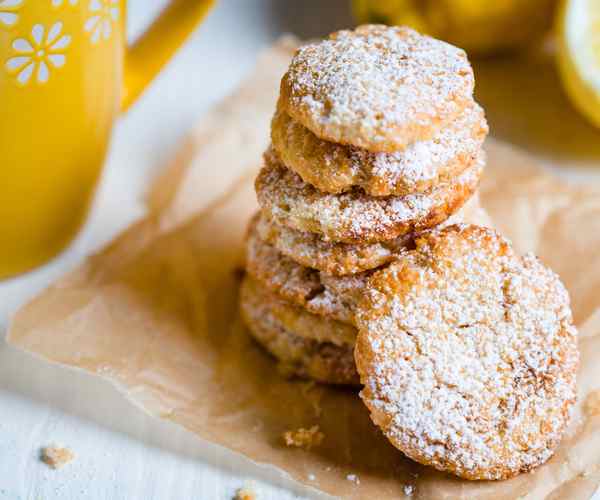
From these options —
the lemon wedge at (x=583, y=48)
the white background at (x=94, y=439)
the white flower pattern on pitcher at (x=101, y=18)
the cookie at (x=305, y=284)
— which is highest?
the white flower pattern on pitcher at (x=101, y=18)

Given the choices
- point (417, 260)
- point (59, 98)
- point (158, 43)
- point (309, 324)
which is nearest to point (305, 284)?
point (309, 324)

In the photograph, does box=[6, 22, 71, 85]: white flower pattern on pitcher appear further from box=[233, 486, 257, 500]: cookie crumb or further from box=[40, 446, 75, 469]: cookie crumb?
box=[233, 486, 257, 500]: cookie crumb

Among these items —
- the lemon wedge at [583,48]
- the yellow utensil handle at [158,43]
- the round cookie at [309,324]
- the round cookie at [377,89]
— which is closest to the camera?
the round cookie at [377,89]

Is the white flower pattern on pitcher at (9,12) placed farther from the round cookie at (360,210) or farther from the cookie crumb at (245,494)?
the cookie crumb at (245,494)

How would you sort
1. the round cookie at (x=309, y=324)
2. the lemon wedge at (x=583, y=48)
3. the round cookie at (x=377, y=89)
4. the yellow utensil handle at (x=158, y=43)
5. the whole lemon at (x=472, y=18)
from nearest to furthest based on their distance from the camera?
the round cookie at (x=377, y=89)
the round cookie at (x=309, y=324)
the yellow utensil handle at (x=158, y=43)
the lemon wedge at (x=583, y=48)
the whole lemon at (x=472, y=18)

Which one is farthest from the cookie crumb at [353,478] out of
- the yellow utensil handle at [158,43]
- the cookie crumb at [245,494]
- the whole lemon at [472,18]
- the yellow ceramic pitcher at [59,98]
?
the whole lemon at [472,18]

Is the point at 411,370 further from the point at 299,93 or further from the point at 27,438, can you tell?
the point at 27,438

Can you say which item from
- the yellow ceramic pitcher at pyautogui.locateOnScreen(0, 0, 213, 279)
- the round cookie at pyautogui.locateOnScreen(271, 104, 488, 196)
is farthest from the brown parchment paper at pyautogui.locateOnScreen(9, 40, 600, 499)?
the round cookie at pyautogui.locateOnScreen(271, 104, 488, 196)

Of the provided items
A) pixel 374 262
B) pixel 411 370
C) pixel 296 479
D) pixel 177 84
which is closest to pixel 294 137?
pixel 374 262
